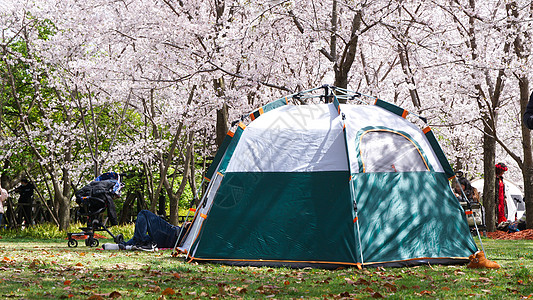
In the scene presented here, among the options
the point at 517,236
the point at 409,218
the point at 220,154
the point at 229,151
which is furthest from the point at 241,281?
the point at 517,236

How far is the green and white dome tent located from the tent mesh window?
14 mm

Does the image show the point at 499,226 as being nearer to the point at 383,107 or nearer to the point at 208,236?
the point at 383,107

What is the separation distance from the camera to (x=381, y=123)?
7469 mm

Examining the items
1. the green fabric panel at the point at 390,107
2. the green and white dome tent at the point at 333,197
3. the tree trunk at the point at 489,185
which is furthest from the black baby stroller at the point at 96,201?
the tree trunk at the point at 489,185

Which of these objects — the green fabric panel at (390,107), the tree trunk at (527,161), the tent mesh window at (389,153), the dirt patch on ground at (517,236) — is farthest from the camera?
the tree trunk at (527,161)

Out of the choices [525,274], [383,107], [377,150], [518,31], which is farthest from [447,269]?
[518,31]

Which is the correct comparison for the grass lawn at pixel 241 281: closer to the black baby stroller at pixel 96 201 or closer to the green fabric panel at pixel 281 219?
the green fabric panel at pixel 281 219

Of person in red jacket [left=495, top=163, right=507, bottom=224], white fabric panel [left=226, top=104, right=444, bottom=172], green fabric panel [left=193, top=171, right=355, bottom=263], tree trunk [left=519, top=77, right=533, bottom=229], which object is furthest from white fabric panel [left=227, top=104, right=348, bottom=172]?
person in red jacket [left=495, top=163, right=507, bottom=224]

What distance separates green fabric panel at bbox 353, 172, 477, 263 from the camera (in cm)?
678

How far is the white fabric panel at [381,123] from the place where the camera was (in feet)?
24.2

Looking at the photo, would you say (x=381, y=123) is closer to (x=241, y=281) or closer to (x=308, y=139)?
(x=308, y=139)

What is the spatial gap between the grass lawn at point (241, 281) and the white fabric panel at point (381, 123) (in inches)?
63.0

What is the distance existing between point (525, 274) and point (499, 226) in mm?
9832

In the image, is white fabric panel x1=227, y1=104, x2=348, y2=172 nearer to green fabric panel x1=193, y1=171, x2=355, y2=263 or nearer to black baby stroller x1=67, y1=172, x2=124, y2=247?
green fabric panel x1=193, y1=171, x2=355, y2=263
